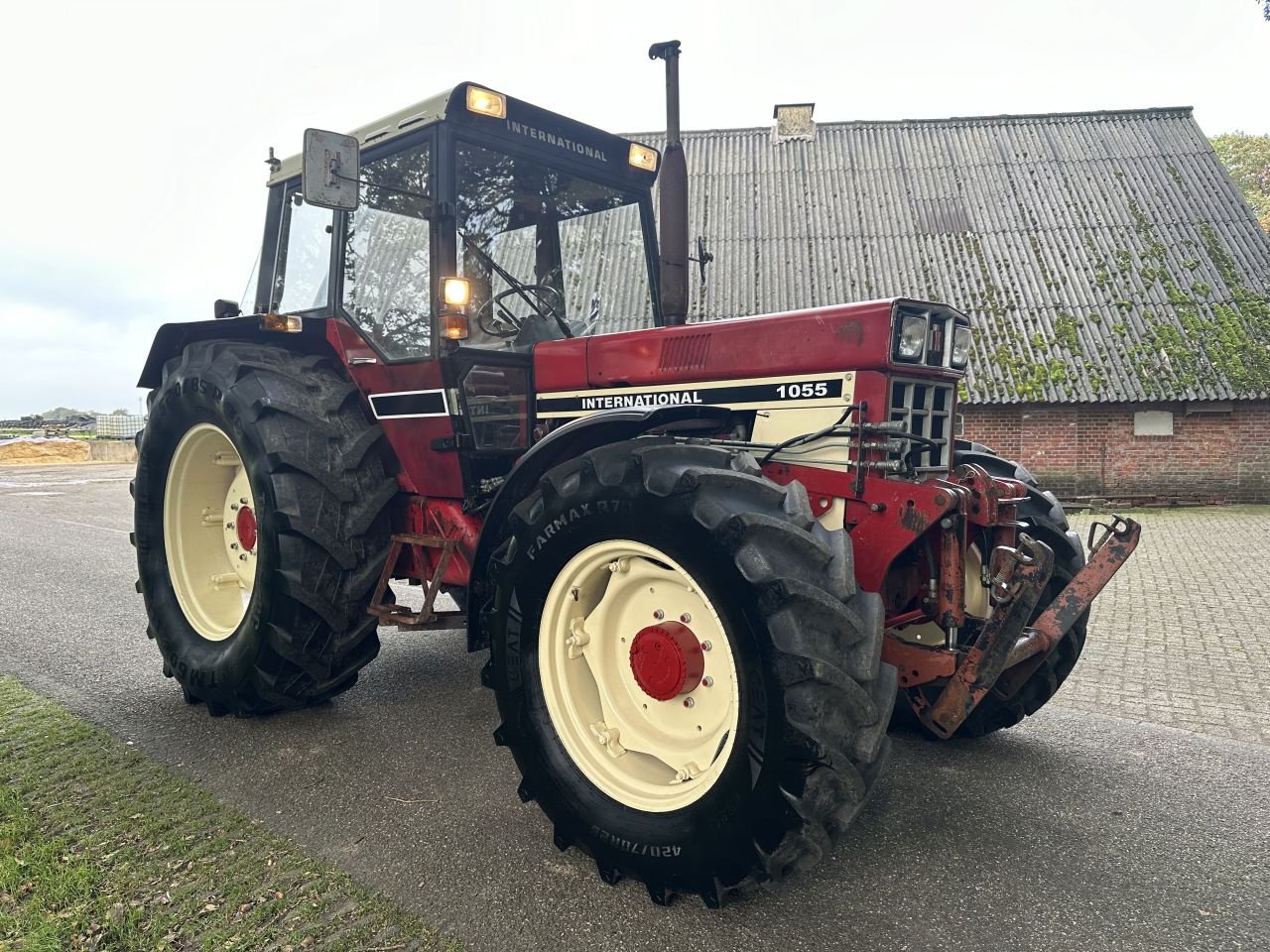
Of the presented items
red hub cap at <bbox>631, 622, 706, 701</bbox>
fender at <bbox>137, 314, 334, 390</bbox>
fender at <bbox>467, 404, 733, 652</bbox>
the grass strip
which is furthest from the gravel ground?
fender at <bbox>137, 314, 334, 390</bbox>

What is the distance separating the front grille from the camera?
2.81 meters

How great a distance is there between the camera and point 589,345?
3420 millimetres

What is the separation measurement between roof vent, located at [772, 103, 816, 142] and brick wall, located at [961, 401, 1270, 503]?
323 inches

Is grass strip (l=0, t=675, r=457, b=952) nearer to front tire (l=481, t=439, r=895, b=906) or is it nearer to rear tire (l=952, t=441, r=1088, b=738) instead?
front tire (l=481, t=439, r=895, b=906)

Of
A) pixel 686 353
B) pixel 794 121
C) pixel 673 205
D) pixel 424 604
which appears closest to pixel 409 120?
pixel 673 205

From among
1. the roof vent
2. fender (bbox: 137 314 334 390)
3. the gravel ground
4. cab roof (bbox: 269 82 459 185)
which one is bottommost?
the gravel ground

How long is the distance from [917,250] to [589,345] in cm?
1389

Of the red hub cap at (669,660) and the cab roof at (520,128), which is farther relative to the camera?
the cab roof at (520,128)

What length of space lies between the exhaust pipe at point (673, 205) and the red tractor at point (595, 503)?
0.02 metres

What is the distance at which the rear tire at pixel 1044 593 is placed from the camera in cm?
335

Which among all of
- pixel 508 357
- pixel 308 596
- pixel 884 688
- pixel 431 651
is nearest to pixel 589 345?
pixel 508 357

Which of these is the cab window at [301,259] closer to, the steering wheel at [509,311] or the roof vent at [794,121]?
the steering wheel at [509,311]

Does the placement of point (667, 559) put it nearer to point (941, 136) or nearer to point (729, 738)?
point (729, 738)

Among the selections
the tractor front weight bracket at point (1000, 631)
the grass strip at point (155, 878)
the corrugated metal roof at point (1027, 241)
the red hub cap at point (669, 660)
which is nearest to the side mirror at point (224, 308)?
the grass strip at point (155, 878)
